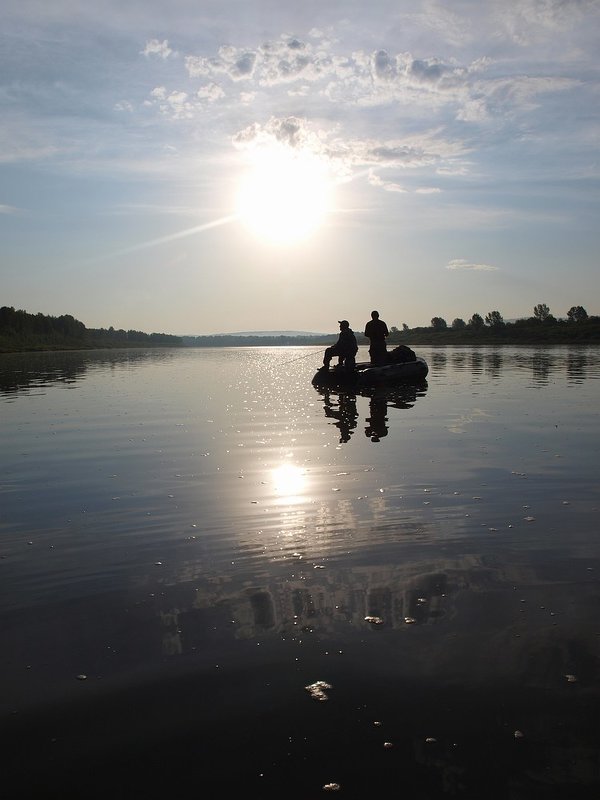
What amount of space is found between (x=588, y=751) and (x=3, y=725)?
3.89 metres

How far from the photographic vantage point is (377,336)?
32406 mm

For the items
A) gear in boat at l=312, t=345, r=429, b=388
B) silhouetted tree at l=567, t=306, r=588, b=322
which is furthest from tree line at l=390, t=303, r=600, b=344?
gear in boat at l=312, t=345, r=429, b=388

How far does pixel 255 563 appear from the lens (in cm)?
726

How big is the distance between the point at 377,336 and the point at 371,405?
8.64m

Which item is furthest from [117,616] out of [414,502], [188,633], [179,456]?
[179,456]

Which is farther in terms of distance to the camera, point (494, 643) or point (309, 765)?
point (494, 643)

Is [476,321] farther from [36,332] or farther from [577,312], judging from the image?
[36,332]

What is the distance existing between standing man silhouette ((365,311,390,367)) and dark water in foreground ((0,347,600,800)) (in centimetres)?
1935

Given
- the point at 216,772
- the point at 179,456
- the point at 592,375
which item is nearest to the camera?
the point at 216,772

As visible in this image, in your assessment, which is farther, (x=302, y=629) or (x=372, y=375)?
(x=372, y=375)

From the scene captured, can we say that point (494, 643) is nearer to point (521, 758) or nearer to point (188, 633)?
point (521, 758)

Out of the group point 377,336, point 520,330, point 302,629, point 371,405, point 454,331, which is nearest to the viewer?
point 302,629

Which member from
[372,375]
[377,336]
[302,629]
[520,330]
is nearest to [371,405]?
[372,375]

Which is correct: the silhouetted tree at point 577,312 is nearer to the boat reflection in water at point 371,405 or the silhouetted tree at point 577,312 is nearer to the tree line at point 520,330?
the tree line at point 520,330
